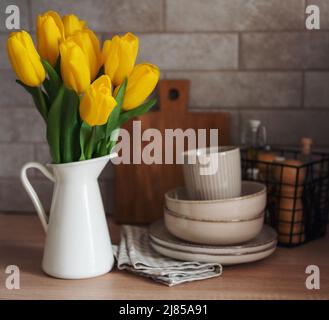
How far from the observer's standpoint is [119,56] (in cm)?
98

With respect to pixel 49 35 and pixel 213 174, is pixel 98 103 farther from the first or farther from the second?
pixel 213 174

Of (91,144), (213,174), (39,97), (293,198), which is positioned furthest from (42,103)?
(293,198)

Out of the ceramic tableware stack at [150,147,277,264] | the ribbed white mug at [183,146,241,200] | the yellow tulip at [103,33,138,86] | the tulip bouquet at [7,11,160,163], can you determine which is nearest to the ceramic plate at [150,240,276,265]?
the ceramic tableware stack at [150,147,277,264]

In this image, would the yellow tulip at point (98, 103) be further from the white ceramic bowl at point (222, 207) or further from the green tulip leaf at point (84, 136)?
the white ceramic bowl at point (222, 207)

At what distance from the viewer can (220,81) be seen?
134 cm

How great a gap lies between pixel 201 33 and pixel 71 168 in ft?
1.69

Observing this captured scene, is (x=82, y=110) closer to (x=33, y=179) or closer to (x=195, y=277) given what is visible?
(x=195, y=277)

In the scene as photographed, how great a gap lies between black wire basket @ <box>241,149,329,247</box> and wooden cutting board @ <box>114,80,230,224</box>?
0.52 ft

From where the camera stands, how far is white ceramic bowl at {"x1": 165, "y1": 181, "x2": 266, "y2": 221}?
1.05 m

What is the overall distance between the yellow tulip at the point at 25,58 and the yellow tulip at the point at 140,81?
0.14 metres

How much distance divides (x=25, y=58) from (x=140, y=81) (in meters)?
0.20

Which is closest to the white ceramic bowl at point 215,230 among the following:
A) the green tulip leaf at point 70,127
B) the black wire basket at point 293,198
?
the black wire basket at point 293,198

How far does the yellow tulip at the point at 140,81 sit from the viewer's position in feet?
3.27

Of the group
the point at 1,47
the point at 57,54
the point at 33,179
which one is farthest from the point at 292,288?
the point at 1,47
